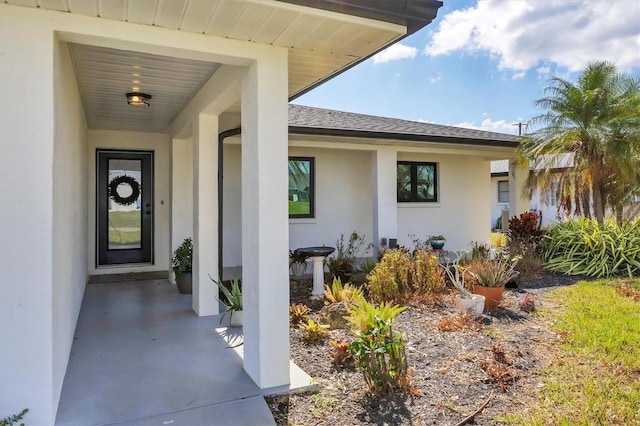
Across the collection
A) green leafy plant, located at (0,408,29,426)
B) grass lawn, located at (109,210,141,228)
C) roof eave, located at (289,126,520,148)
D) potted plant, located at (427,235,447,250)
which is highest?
roof eave, located at (289,126,520,148)

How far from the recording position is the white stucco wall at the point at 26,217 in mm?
2799

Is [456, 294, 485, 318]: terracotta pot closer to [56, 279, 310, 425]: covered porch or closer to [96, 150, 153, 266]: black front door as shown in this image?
[56, 279, 310, 425]: covered porch

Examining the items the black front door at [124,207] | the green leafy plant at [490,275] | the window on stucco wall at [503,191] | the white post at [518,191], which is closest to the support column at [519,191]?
the white post at [518,191]

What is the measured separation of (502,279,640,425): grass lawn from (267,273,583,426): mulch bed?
172 millimetres

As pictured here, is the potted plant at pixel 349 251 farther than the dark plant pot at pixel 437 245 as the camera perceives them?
No

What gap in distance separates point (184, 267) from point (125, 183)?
2.74m

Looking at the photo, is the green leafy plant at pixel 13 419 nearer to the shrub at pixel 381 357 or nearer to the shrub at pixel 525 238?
the shrub at pixel 381 357

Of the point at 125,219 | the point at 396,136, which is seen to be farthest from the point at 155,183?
the point at 396,136

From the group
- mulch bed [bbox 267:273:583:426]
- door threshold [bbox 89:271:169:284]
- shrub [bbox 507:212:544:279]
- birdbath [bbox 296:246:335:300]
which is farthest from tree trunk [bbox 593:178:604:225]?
door threshold [bbox 89:271:169:284]

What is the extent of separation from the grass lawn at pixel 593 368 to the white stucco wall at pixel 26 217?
3398 millimetres

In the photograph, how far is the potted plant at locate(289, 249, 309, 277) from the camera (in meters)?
8.68

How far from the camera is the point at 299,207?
33.7ft

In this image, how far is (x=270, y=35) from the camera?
3.42 meters

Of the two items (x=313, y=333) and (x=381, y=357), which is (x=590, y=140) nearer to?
(x=313, y=333)
